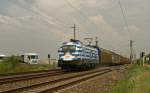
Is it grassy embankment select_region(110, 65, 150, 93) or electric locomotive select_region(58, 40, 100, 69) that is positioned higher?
electric locomotive select_region(58, 40, 100, 69)

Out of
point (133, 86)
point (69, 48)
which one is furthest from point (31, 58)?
point (133, 86)

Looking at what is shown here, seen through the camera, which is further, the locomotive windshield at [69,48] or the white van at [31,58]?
the white van at [31,58]

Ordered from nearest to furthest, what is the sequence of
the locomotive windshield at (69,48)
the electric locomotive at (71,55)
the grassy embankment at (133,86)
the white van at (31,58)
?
the grassy embankment at (133,86) → the electric locomotive at (71,55) → the locomotive windshield at (69,48) → the white van at (31,58)

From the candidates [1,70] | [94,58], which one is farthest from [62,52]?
[94,58]

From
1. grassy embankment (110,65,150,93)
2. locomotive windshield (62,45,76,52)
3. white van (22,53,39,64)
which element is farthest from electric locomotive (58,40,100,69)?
white van (22,53,39,64)

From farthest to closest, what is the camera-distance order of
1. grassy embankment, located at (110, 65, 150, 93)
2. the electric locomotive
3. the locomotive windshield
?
the locomotive windshield < the electric locomotive < grassy embankment, located at (110, 65, 150, 93)

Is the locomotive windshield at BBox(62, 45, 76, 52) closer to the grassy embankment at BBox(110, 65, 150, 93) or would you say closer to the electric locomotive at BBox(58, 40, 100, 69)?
the electric locomotive at BBox(58, 40, 100, 69)

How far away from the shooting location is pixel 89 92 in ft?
57.0

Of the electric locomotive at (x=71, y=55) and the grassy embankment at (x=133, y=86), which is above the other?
the electric locomotive at (x=71, y=55)

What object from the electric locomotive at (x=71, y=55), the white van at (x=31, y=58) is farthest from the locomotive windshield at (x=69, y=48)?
the white van at (x=31, y=58)

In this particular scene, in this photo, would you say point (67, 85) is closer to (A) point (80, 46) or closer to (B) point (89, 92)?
(B) point (89, 92)

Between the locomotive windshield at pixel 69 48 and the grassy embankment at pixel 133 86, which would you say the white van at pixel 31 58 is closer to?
the locomotive windshield at pixel 69 48

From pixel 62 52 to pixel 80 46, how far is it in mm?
1993

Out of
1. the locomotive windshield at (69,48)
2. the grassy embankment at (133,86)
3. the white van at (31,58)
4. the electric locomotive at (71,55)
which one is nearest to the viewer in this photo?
the grassy embankment at (133,86)
